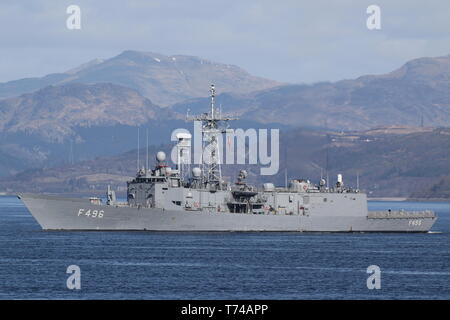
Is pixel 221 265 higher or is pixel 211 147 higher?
pixel 211 147

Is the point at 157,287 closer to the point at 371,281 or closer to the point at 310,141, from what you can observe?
the point at 371,281

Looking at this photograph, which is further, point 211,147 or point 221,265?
point 211,147

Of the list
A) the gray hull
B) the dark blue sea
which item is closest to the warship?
the gray hull

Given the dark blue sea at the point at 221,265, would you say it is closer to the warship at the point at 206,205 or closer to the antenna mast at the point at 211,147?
the warship at the point at 206,205

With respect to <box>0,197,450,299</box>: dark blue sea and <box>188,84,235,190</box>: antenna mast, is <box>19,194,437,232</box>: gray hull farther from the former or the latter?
<box>188,84,235,190</box>: antenna mast

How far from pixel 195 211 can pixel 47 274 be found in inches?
1178

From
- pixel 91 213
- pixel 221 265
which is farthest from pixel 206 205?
pixel 221 265

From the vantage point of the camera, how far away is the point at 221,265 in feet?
207

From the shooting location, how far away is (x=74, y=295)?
4906 cm

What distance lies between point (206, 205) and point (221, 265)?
2493cm

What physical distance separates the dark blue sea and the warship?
1253 millimetres

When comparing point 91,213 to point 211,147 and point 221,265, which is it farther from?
point 221,265

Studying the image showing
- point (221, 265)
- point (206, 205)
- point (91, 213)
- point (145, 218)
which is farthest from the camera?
point (206, 205)
